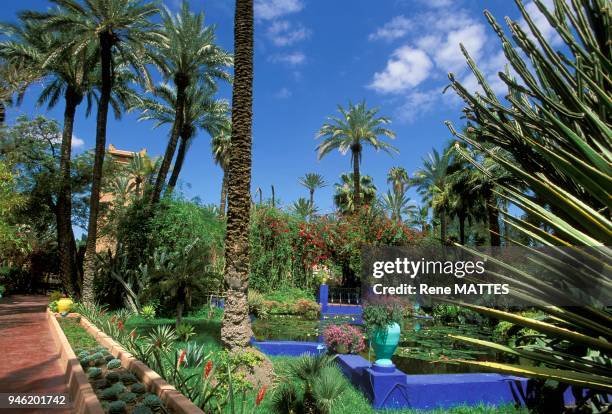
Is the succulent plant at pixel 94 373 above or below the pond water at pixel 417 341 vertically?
above

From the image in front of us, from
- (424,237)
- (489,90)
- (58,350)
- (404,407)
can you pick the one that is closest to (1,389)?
(58,350)

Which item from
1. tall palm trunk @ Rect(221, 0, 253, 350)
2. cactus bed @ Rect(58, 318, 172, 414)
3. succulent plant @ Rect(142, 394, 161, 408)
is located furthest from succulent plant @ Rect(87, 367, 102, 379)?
tall palm trunk @ Rect(221, 0, 253, 350)

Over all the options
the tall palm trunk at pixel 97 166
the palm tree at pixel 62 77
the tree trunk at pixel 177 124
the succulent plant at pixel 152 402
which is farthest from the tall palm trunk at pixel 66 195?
the succulent plant at pixel 152 402

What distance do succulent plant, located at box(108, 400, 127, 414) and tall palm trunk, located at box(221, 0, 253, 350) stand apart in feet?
10.3

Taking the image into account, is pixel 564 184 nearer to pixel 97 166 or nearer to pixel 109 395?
pixel 109 395

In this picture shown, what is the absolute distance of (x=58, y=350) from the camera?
969 cm

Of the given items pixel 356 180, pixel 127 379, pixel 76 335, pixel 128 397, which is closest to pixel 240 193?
pixel 127 379

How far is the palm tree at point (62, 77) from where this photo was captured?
1880 cm

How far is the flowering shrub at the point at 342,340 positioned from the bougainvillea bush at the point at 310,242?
539 inches

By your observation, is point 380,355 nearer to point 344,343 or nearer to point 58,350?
point 344,343

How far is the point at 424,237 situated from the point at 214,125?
14119 millimetres

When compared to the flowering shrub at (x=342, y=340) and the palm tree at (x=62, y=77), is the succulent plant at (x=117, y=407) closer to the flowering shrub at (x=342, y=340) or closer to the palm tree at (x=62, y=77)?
the flowering shrub at (x=342, y=340)

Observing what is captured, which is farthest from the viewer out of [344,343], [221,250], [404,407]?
[221,250]

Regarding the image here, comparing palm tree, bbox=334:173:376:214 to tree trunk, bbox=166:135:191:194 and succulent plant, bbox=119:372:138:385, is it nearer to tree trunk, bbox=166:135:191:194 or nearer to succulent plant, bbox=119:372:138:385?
tree trunk, bbox=166:135:191:194
